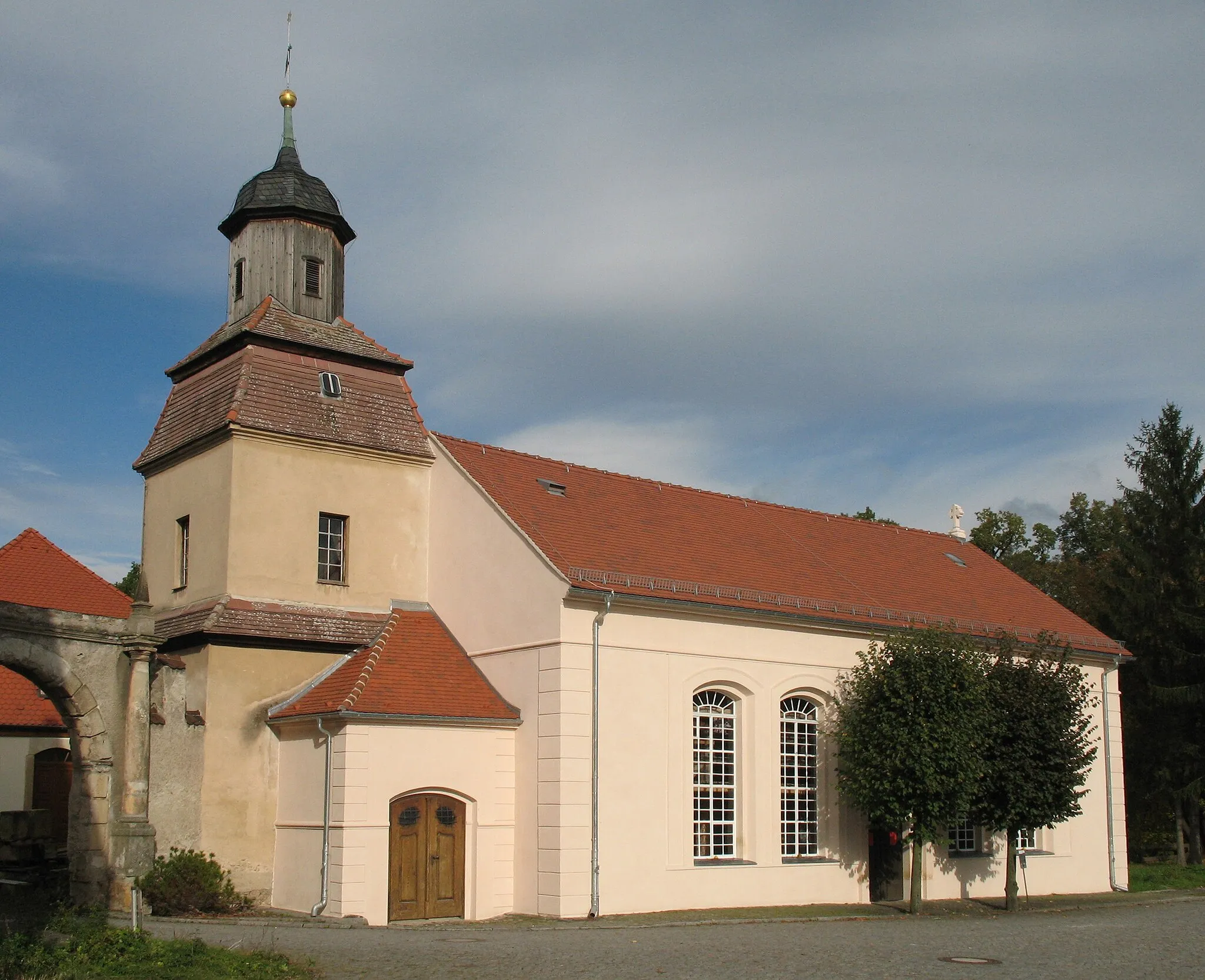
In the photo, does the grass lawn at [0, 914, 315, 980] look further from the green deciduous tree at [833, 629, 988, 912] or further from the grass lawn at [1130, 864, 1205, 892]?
the grass lawn at [1130, 864, 1205, 892]

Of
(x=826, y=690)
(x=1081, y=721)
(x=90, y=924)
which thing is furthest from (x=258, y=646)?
(x=1081, y=721)

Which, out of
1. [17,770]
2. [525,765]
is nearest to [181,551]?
[525,765]

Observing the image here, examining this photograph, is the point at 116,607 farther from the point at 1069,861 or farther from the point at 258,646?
the point at 1069,861

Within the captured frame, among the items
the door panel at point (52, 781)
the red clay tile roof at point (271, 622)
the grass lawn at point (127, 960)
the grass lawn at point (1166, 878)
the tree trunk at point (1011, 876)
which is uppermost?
the red clay tile roof at point (271, 622)

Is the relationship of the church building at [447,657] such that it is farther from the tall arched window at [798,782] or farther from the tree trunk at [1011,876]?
the tree trunk at [1011,876]

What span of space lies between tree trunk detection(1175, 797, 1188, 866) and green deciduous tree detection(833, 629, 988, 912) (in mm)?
16107

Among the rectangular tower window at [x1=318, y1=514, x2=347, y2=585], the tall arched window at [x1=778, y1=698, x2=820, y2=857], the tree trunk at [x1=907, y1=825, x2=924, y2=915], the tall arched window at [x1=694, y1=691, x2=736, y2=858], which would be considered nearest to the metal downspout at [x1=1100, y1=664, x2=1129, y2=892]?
the tree trunk at [x1=907, y1=825, x2=924, y2=915]

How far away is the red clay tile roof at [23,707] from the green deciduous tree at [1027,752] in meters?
19.4

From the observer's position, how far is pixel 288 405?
22.4 metres

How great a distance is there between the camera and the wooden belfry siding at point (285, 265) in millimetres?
24156

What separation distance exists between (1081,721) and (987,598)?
6543mm

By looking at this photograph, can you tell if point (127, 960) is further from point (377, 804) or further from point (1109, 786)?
point (1109, 786)

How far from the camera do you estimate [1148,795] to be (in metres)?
34.7

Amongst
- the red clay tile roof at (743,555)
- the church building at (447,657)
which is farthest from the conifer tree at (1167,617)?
the church building at (447,657)
